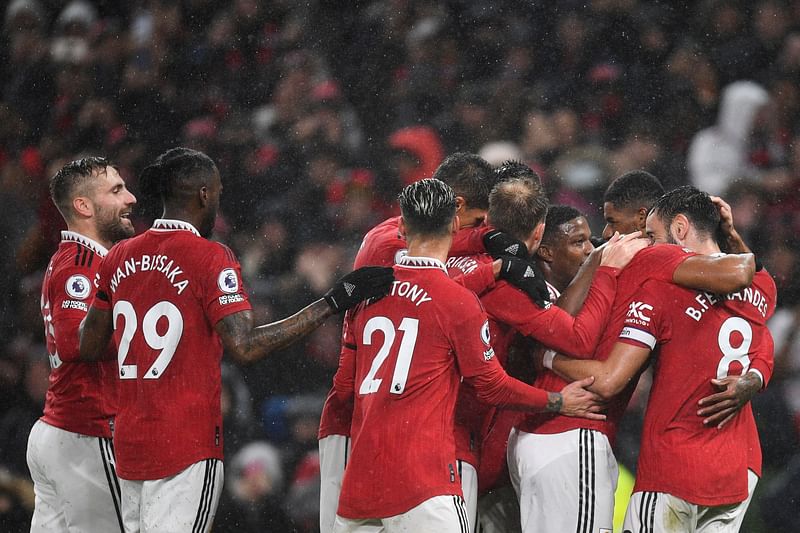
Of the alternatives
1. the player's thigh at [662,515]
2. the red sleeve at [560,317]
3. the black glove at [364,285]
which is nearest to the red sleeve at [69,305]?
the black glove at [364,285]

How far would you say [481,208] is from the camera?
3.52 m

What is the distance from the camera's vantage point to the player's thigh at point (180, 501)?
9.89 feet

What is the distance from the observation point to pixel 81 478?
3566 millimetres

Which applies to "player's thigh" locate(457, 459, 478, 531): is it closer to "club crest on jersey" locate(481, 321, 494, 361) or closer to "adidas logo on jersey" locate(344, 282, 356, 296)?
"club crest on jersey" locate(481, 321, 494, 361)

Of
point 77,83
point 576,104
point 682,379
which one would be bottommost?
point 682,379

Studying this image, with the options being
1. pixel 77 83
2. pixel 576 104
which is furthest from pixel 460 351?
pixel 77 83

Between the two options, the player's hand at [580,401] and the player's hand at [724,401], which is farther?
the player's hand at [580,401]

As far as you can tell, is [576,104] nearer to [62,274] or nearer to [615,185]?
[615,185]

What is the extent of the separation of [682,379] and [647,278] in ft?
1.14

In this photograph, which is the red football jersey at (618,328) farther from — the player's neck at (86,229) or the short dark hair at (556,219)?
the player's neck at (86,229)

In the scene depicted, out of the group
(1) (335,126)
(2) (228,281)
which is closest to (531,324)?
(2) (228,281)

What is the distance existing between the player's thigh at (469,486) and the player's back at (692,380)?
1.76ft

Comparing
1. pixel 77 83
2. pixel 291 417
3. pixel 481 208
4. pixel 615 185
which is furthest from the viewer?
pixel 77 83

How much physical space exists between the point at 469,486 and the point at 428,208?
0.96 meters
